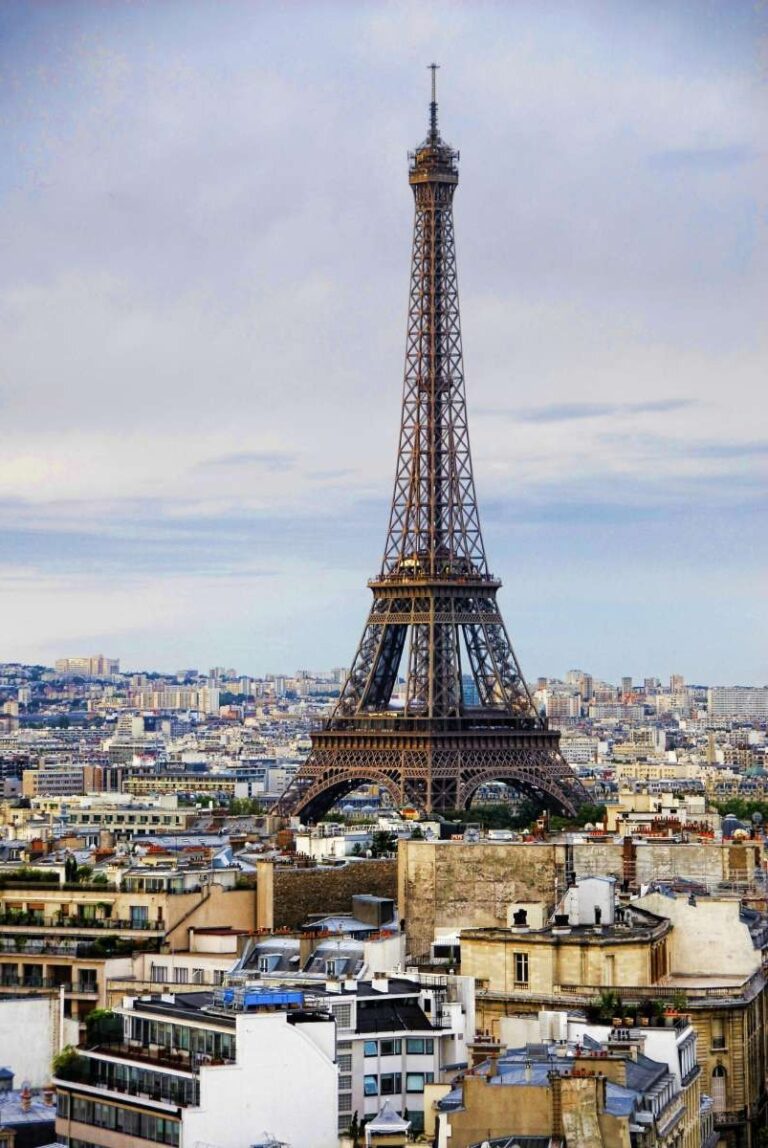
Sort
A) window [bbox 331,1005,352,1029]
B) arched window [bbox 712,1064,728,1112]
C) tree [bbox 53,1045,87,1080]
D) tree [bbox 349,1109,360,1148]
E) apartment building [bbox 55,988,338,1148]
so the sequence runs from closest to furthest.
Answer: tree [bbox 349,1109,360,1148] < apartment building [bbox 55,988,338,1148] < tree [bbox 53,1045,87,1080] < window [bbox 331,1005,352,1029] < arched window [bbox 712,1064,728,1112]

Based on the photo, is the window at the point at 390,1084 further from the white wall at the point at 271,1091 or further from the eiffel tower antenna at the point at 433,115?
the eiffel tower antenna at the point at 433,115

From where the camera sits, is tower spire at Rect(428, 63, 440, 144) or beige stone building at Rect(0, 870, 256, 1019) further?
tower spire at Rect(428, 63, 440, 144)

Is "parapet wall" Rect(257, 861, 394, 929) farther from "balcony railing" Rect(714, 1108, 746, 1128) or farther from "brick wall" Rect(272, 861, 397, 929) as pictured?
"balcony railing" Rect(714, 1108, 746, 1128)

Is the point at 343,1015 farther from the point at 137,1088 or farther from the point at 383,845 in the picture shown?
the point at 383,845

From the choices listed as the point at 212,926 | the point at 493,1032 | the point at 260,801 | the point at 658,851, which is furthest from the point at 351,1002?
the point at 260,801

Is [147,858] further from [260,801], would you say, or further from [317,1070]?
[260,801]

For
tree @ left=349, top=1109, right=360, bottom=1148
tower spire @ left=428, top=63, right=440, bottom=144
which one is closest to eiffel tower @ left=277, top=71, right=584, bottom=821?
tower spire @ left=428, top=63, right=440, bottom=144
